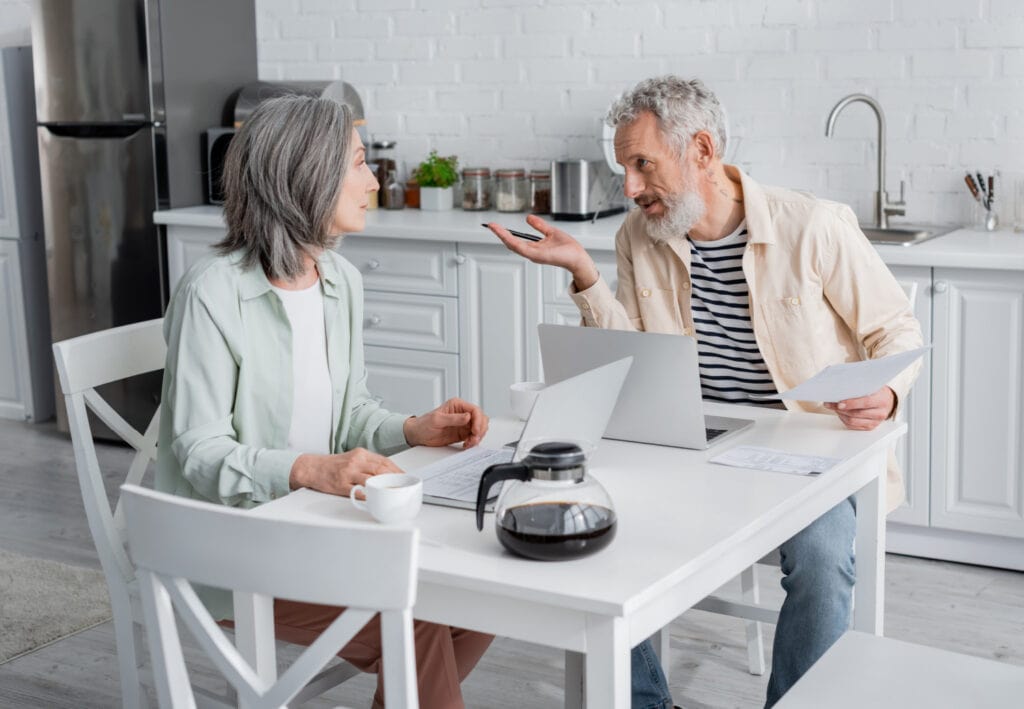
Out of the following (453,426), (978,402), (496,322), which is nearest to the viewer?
(453,426)

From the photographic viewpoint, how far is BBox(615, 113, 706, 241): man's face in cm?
238

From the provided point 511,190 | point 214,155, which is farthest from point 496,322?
point 214,155

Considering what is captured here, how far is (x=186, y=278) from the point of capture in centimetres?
204

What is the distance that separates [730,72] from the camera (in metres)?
4.04

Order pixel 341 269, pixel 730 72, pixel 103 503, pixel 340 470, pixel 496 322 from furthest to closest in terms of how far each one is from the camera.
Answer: pixel 730 72 → pixel 496 322 → pixel 341 269 → pixel 103 503 → pixel 340 470

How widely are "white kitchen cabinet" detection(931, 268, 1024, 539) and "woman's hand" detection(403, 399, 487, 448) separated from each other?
5.50ft

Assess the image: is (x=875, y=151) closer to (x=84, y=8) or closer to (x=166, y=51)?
(x=166, y=51)

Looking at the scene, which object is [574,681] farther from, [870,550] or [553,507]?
[553,507]

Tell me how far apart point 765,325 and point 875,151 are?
66.0 inches

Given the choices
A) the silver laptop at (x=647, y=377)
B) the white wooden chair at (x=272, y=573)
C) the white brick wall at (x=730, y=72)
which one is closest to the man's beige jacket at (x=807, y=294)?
the silver laptop at (x=647, y=377)

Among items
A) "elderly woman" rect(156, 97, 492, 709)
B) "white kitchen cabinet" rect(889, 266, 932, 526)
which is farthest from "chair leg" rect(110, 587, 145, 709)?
"white kitchen cabinet" rect(889, 266, 932, 526)

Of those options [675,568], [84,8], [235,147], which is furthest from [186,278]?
[84,8]

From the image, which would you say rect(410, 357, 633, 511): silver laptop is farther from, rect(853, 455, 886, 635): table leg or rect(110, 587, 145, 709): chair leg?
rect(110, 587, 145, 709): chair leg

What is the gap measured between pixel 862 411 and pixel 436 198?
2602 millimetres
